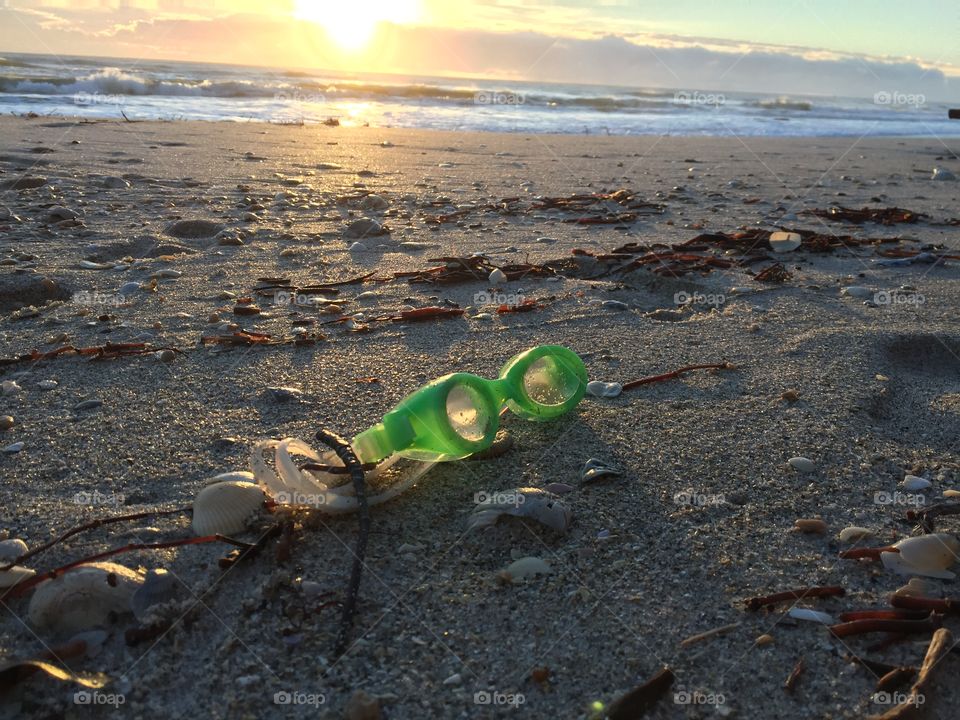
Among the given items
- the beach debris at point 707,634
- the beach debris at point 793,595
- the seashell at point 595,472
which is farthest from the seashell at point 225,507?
the beach debris at point 793,595

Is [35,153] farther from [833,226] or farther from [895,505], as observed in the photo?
[895,505]

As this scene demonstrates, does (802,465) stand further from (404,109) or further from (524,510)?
(404,109)

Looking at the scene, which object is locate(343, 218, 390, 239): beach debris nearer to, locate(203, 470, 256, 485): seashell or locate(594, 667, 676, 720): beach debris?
locate(203, 470, 256, 485): seashell

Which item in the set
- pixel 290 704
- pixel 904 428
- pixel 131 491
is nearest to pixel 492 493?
pixel 290 704

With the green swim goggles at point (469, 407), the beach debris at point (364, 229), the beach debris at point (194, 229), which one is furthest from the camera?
the beach debris at point (364, 229)

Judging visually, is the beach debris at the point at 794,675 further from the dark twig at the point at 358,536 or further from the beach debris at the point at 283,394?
the beach debris at the point at 283,394

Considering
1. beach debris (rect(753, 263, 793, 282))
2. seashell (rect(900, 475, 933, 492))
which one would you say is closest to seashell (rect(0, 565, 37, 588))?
seashell (rect(900, 475, 933, 492))
